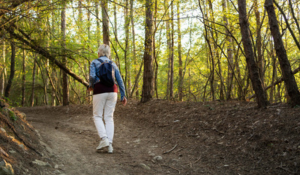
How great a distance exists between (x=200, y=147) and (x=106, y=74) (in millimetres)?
2419

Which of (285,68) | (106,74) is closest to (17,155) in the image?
(106,74)

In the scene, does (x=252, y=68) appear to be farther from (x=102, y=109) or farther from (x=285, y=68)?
(x=102, y=109)

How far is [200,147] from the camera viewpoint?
4.26m

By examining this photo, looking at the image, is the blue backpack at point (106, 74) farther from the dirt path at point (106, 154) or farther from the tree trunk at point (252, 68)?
the tree trunk at point (252, 68)

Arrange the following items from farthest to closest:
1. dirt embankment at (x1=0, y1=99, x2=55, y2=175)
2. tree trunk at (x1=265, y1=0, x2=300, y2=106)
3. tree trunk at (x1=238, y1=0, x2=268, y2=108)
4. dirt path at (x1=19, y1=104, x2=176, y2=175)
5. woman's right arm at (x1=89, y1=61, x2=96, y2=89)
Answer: tree trunk at (x1=238, y1=0, x2=268, y2=108) → tree trunk at (x1=265, y1=0, x2=300, y2=106) → woman's right arm at (x1=89, y1=61, x2=96, y2=89) → dirt path at (x1=19, y1=104, x2=176, y2=175) → dirt embankment at (x1=0, y1=99, x2=55, y2=175)

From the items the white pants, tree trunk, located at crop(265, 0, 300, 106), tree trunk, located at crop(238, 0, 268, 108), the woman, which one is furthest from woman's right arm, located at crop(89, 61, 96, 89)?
tree trunk, located at crop(265, 0, 300, 106)

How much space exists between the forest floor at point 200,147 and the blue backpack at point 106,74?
1.42 meters

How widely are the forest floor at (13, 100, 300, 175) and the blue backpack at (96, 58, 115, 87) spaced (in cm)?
142

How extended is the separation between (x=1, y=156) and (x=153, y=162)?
7.89ft

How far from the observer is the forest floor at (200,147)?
3.22 m

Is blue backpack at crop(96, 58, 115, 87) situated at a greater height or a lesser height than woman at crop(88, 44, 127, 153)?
greater

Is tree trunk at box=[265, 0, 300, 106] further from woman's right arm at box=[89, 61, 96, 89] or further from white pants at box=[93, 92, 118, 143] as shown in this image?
woman's right arm at box=[89, 61, 96, 89]

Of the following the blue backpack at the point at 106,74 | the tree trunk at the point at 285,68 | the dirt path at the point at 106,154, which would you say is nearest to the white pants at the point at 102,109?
the blue backpack at the point at 106,74

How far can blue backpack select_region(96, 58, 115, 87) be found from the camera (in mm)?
4207
